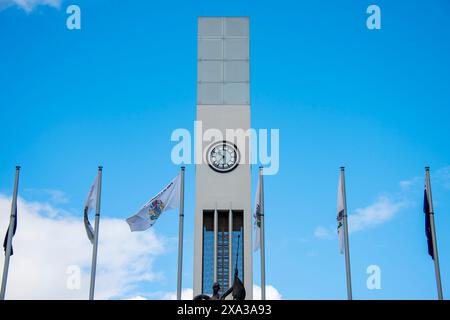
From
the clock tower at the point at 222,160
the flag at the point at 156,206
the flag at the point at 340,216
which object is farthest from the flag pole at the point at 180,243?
the clock tower at the point at 222,160

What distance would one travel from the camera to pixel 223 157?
5559 centimetres

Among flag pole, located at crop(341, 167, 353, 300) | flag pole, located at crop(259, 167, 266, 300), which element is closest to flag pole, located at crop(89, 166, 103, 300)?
flag pole, located at crop(259, 167, 266, 300)

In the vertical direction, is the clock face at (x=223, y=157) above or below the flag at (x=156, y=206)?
above

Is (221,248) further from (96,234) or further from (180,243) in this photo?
(96,234)

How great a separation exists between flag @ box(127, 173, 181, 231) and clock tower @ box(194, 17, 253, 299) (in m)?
19.5

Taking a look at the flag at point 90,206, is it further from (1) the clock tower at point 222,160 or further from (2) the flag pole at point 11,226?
(1) the clock tower at point 222,160

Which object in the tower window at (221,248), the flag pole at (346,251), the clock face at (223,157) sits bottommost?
the flag pole at (346,251)

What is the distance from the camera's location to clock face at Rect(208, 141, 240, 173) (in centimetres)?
5534

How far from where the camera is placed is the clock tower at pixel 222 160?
5325 cm
